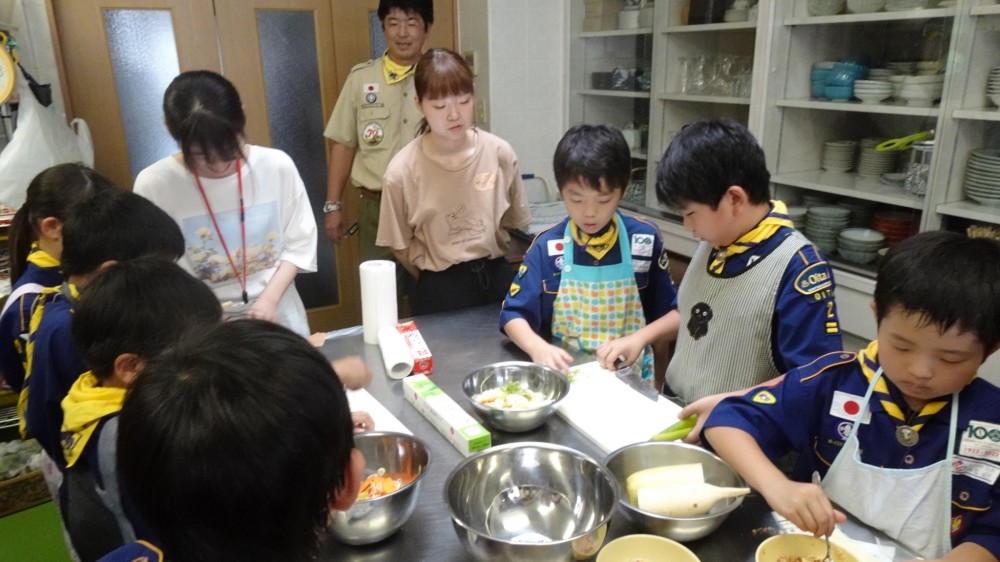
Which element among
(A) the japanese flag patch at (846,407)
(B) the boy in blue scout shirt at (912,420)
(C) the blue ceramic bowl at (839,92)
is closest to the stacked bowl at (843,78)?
(C) the blue ceramic bowl at (839,92)

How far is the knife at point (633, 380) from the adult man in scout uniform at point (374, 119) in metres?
1.54

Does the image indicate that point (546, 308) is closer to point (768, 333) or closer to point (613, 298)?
point (613, 298)

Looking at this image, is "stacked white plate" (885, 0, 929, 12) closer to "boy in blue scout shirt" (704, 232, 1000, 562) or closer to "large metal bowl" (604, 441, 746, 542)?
"boy in blue scout shirt" (704, 232, 1000, 562)

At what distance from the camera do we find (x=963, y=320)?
0.92 meters

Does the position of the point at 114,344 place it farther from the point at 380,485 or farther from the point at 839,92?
the point at 839,92

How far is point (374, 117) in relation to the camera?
9.47 ft

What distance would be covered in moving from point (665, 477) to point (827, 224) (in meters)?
1.91

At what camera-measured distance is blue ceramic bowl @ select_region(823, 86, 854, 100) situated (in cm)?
249

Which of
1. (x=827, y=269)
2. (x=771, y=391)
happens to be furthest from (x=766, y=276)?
(x=771, y=391)

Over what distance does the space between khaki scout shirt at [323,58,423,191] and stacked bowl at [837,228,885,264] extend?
5.81ft

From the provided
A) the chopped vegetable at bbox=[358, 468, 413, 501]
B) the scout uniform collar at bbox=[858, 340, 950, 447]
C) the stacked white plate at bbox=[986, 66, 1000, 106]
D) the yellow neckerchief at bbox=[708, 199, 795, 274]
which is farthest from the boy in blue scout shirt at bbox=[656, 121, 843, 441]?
the stacked white plate at bbox=[986, 66, 1000, 106]

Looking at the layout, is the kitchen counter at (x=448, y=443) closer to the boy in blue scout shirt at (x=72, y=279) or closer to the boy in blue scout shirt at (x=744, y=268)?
the boy in blue scout shirt at (x=744, y=268)

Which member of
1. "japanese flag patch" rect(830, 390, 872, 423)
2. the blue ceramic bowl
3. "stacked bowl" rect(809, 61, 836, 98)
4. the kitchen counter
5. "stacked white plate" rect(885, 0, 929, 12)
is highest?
"stacked white plate" rect(885, 0, 929, 12)

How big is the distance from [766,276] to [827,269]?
0.11m
